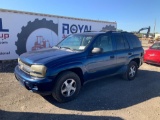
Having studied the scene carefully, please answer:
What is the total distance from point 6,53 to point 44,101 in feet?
19.1

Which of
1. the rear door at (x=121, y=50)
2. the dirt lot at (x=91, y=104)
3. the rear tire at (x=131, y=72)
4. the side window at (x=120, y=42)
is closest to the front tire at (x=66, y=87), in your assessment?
the dirt lot at (x=91, y=104)

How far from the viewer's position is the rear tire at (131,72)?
6566 mm

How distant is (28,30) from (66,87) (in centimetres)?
662

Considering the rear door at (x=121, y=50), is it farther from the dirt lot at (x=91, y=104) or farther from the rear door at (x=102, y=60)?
the dirt lot at (x=91, y=104)

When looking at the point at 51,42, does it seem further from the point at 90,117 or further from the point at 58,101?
the point at 90,117

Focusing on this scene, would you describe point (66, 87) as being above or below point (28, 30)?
below

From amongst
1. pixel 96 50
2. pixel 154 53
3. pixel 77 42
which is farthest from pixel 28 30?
pixel 154 53

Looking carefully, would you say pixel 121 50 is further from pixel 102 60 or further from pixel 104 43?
pixel 102 60

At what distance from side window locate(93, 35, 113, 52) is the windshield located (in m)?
0.24

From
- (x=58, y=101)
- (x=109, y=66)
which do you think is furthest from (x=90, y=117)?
(x=109, y=66)

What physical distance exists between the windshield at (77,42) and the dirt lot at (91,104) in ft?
4.58

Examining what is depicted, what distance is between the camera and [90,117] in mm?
3926

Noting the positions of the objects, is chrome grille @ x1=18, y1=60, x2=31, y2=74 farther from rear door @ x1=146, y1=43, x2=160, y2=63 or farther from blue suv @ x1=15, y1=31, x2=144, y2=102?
rear door @ x1=146, y1=43, x2=160, y2=63

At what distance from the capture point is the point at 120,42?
20.1 feet
